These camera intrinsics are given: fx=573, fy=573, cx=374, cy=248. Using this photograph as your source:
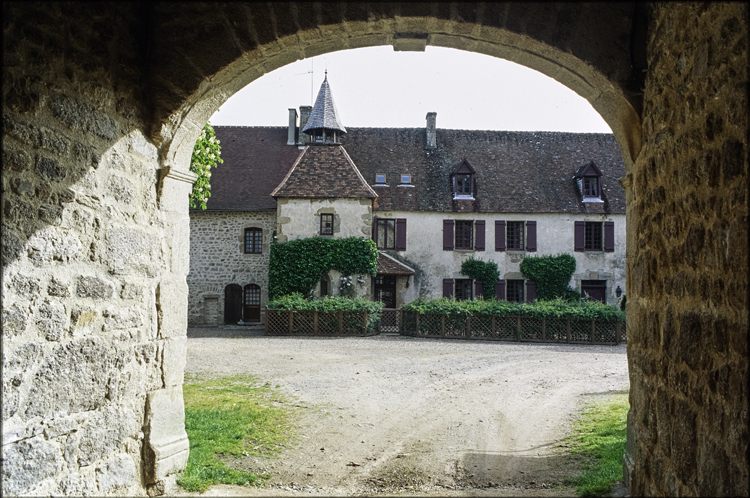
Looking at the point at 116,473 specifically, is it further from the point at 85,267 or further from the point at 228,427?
the point at 228,427

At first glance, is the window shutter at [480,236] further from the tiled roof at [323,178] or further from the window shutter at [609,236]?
the window shutter at [609,236]

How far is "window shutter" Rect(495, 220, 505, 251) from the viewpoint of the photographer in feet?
75.0

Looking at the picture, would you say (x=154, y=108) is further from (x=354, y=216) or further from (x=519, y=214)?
(x=519, y=214)

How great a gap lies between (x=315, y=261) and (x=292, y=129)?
782 centimetres

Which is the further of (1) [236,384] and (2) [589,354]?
(2) [589,354]

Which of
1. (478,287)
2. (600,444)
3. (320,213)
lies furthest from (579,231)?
(600,444)

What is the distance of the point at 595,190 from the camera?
23.4 m

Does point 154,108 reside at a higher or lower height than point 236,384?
higher

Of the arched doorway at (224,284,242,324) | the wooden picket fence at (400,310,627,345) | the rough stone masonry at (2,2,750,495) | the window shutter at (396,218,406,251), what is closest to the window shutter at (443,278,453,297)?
the window shutter at (396,218,406,251)

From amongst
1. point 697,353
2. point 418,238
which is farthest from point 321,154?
point 697,353

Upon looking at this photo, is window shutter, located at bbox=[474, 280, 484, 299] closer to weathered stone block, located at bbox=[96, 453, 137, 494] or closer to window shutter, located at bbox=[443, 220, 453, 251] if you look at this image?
window shutter, located at bbox=[443, 220, 453, 251]

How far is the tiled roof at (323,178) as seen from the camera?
68.8 feet

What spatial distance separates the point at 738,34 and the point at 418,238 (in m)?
20.5

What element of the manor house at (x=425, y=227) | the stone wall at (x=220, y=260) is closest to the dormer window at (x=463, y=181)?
the manor house at (x=425, y=227)
